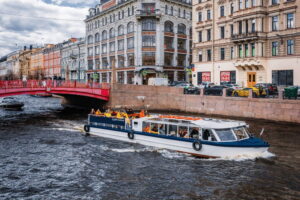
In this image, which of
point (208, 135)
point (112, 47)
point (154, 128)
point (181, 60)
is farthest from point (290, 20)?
point (112, 47)

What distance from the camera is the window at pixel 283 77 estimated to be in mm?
40619

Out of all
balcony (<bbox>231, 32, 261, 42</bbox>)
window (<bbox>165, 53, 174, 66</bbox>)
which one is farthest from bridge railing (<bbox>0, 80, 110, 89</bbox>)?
window (<bbox>165, 53, 174, 66</bbox>)

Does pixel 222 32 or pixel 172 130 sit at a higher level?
pixel 222 32

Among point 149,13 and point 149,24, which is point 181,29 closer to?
point 149,24

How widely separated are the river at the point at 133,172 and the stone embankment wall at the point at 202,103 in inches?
239

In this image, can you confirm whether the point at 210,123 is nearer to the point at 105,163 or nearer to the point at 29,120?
the point at 105,163

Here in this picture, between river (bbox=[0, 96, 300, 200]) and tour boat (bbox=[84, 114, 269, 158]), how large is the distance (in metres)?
0.58

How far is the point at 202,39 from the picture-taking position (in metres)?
52.9

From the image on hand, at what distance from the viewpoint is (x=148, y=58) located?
62.6m

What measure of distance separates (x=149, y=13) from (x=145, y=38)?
16.4 ft

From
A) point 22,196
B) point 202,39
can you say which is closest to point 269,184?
point 22,196

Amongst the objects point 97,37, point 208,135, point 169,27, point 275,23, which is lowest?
point 208,135

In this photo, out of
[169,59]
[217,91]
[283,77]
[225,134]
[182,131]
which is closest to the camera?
[225,134]

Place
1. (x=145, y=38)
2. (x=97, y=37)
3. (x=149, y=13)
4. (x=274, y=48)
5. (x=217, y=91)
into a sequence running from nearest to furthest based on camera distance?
1. (x=217, y=91)
2. (x=274, y=48)
3. (x=149, y=13)
4. (x=145, y=38)
5. (x=97, y=37)
